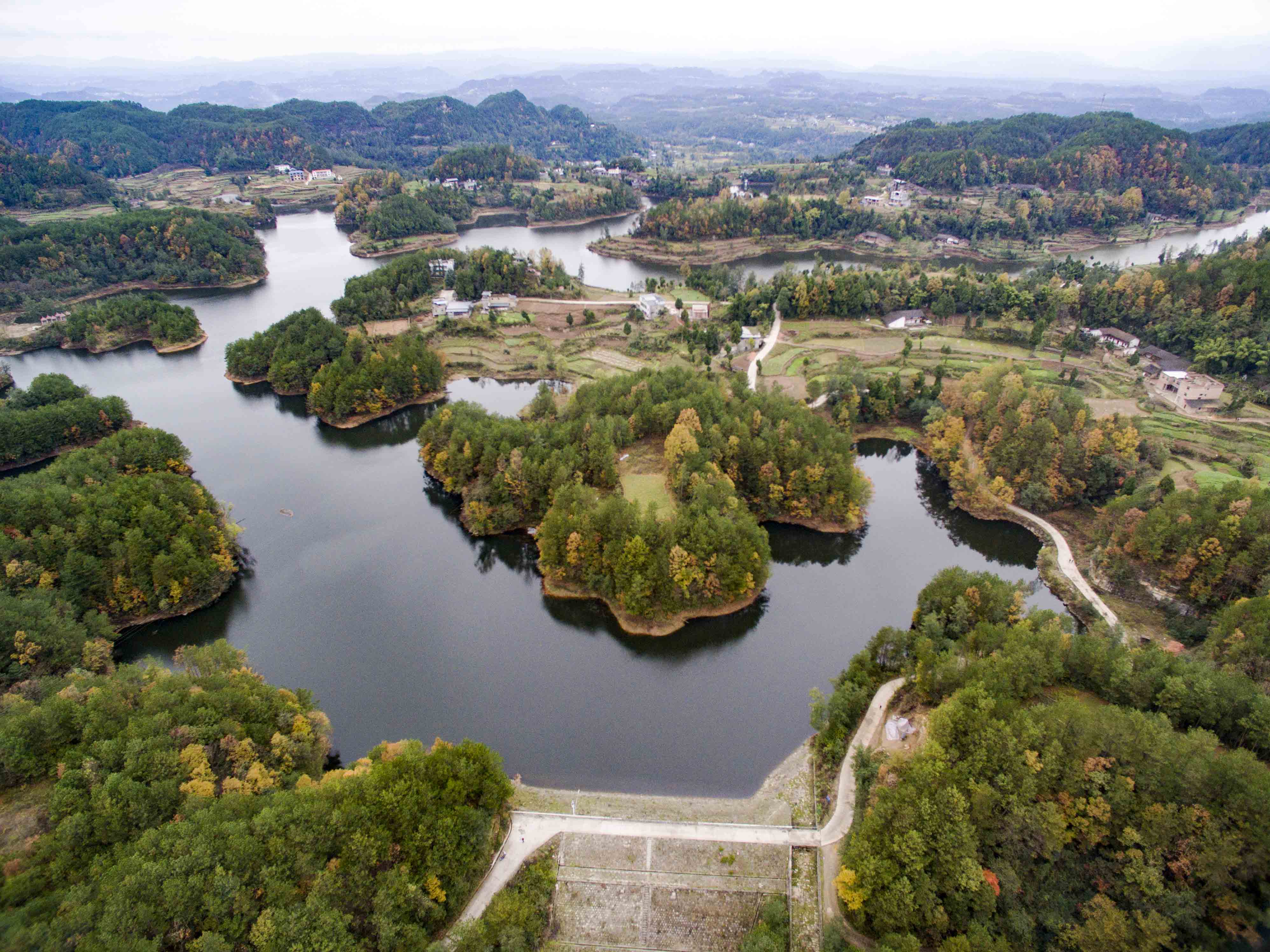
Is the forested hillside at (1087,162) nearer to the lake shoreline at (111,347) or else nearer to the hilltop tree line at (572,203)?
the hilltop tree line at (572,203)

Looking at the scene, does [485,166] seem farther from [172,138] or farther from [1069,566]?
[1069,566]

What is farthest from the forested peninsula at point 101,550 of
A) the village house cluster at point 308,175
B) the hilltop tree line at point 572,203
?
the village house cluster at point 308,175

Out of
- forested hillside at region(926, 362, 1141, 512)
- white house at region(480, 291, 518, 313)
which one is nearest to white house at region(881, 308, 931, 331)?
forested hillside at region(926, 362, 1141, 512)

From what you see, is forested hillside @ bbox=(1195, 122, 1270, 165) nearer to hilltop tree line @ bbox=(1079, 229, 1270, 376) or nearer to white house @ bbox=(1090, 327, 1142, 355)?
hilltop tree line @ bbox=(1079, 229, 1270, 376)

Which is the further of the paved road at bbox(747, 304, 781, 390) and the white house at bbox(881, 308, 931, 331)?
the white house at bbox(881, 308, 931, 331)

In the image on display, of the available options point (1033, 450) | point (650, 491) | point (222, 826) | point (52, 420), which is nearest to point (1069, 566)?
point (1033, 450)
